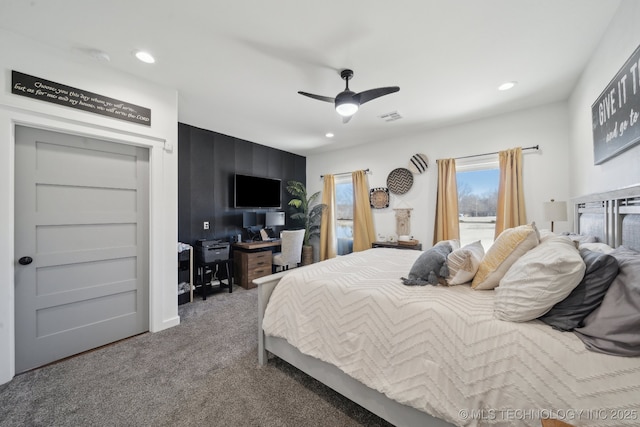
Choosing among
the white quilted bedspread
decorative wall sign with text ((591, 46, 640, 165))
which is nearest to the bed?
the white quilted bedspread

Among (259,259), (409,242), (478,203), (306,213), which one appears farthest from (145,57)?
(478,203)

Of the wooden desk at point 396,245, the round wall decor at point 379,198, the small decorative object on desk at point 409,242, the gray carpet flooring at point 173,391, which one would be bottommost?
the gray carpet flooring at point 173,391

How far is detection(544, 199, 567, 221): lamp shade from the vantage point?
250 cm

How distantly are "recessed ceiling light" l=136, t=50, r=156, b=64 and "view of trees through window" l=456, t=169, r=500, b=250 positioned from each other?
4.16 metres

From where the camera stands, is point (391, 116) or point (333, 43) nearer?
point (333, 43)

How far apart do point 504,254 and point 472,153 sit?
8.70ft

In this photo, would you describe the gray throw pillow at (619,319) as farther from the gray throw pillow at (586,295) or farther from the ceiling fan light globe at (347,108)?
the ceiling fan light globe at (347,108)

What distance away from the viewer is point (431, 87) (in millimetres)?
2615

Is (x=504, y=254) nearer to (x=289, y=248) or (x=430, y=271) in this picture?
(x=430, y=271)

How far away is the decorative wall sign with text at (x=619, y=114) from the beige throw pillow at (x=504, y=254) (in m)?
0.82

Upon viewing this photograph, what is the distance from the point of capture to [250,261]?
3.93 m

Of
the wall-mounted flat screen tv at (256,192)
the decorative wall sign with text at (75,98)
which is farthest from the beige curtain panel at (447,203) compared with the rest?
the decorative wall sign with text at (75,98)

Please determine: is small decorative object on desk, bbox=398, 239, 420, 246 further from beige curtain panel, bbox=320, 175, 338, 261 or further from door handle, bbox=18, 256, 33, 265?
door handle, bbox=18, 256, 33, 265

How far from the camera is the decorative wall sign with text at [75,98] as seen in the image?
6.02 feet
